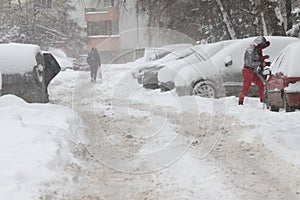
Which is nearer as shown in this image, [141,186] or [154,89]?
[141,186]

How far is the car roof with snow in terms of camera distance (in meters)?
8.99

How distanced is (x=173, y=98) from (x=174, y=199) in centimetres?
808

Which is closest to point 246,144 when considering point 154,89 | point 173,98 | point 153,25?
point 173,98

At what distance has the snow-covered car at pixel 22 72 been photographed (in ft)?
34.0

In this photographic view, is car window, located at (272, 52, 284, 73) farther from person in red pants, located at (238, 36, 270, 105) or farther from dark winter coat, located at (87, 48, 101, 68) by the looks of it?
dark winter coat, located at (87, 48, 101, 68)

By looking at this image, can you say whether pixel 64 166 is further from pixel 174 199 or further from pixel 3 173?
pixel 174 199

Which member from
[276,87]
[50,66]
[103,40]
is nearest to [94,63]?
[50,66]

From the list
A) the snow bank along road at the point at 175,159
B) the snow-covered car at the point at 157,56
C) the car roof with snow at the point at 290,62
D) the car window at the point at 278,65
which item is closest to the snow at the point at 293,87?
the car roof with snow at the point at 290,62

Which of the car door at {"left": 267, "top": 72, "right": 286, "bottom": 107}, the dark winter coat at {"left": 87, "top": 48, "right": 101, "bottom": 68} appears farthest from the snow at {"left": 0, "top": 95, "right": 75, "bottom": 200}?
the dark winter coat at {"left": 87, "top": 48, "right": 101, "bottom": 68}

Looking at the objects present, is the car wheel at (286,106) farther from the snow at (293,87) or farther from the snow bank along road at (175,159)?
the snow bank along road at (175,159)

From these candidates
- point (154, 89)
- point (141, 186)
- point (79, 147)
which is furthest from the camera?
point (154, 89)

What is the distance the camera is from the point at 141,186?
5.13m

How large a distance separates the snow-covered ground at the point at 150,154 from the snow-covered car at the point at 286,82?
1.77ft

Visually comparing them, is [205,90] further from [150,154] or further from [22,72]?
[150,154]
